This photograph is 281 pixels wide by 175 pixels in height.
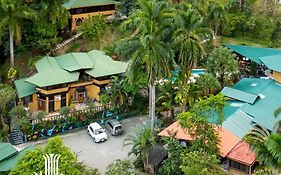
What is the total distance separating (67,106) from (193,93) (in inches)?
472

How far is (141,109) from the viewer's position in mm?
49188

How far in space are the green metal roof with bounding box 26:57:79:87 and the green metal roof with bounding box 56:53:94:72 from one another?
Answer: 0.51 m

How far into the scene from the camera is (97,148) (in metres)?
43.6

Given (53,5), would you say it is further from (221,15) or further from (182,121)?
(182,121)

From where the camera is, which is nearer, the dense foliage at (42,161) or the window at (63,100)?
the dense foliage at (42,161)

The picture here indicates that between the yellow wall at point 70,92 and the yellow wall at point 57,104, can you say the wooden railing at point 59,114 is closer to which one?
the yellow wall at point 57,104

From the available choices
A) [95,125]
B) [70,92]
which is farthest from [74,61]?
[95,125]

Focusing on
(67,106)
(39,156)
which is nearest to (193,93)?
(67,106)

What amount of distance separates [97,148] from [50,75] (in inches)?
→ 363

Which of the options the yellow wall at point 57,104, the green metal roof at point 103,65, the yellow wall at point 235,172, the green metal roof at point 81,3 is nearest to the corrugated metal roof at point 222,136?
the yellow wall at point 235,172

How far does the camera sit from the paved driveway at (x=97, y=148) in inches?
1645

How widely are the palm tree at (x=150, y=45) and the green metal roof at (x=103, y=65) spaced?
356 inches

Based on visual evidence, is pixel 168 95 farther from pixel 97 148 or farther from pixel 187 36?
pixel 97 148

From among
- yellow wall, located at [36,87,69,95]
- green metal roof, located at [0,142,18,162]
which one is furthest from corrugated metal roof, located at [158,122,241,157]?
yellow wall, located at [36,87,69,95]
